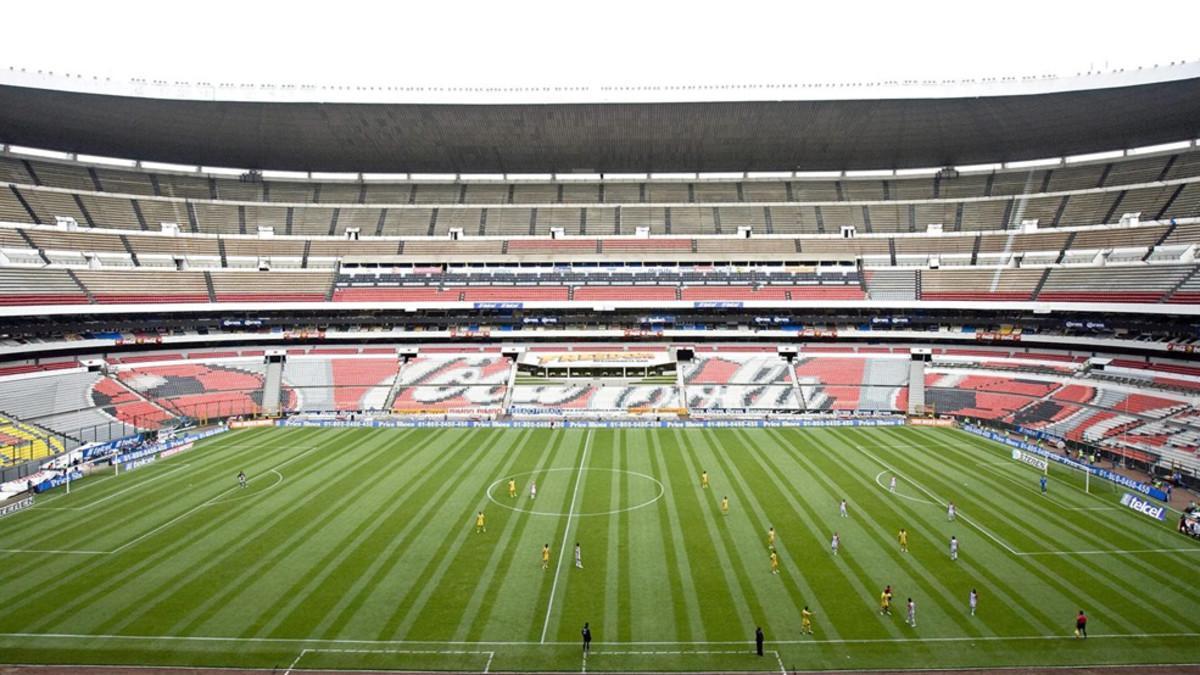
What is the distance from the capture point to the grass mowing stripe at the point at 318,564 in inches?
690

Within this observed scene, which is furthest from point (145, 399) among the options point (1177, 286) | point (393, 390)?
point (1177, 286)

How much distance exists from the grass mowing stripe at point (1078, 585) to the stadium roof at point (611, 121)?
36909 mm

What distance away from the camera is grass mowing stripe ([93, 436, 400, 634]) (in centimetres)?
1742

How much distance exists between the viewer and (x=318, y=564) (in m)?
20.8

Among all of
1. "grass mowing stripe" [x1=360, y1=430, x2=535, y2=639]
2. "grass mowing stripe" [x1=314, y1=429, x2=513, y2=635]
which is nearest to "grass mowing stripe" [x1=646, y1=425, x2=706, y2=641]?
"grass mowing stripe" [x1=360, y1=430, x2=535, y2=639]

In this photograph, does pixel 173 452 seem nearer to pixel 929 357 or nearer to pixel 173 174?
pixel 173 174

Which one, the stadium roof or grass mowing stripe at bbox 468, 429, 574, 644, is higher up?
the stadium roof

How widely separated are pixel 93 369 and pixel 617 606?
152ft

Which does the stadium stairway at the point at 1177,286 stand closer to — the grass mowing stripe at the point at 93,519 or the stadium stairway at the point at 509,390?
the stadium stairway at the point at 509,390

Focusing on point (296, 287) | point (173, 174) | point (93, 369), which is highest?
point (173, 174)

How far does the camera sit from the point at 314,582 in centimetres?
1948

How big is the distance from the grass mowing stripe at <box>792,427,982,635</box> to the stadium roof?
34599mm

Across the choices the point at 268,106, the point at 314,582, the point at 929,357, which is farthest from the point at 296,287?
→ the point at 929,357

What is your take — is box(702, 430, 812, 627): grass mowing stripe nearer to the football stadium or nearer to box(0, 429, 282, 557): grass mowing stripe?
the football stadium
